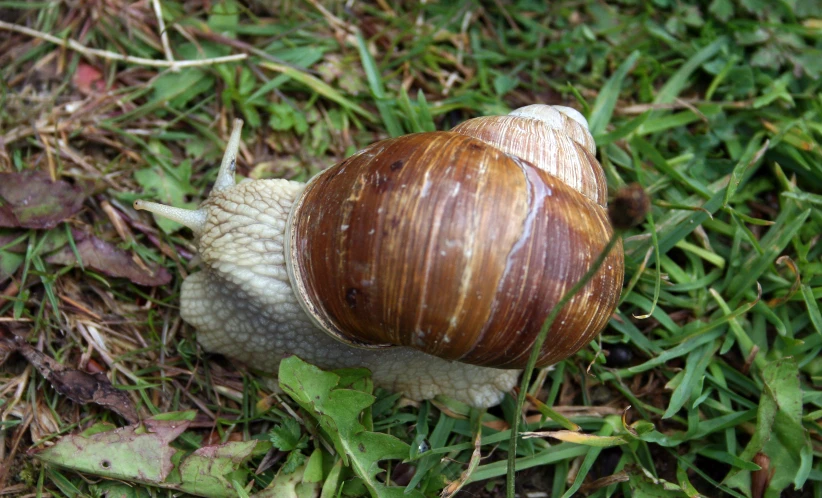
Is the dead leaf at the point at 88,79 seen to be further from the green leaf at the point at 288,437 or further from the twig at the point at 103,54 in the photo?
the green leaf at the point at 288,437

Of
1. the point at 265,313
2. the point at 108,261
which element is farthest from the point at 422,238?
the point at 108,261

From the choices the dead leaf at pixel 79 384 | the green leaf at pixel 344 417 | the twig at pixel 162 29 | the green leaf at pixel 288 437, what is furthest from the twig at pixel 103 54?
the green leaf at pixel 288 437

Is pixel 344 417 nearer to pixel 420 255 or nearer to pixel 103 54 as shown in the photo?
pixel 420 255

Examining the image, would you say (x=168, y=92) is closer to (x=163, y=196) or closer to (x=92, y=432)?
(x=163, y=196)

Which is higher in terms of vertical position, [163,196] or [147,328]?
[163,196]

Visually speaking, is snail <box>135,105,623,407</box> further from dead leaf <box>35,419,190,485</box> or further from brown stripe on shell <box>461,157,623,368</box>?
dead leaf <box>35,419,190,485</box>

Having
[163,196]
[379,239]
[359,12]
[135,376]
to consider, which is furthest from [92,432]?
[359,12]
